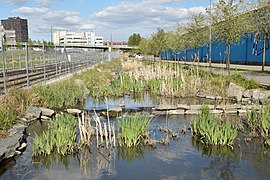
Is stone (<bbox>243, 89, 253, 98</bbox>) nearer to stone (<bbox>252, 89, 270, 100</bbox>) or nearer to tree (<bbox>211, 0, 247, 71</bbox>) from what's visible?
stone (<bbox>252, 89, 270, 100</bbox>)

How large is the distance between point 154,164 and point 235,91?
793 cm

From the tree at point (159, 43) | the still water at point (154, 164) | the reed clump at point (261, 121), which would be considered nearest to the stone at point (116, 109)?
the still water at point (154, 164)

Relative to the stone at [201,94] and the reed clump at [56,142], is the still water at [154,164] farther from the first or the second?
the stone at [201,94]

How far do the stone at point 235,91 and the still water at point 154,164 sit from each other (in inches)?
225

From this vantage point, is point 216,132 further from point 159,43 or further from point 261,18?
point 159,43

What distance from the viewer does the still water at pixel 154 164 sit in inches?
214

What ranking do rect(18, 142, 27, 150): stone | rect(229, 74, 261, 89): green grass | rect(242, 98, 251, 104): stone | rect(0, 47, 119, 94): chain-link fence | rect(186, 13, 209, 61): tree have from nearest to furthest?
1. rect(18, 142, 27, 150): stone
2. rect(242, 98, 251, 104): stone
3. rect(229, 74, 261, 89): green grass
4. rect(0, 47, 119, 94): chain-link fence
5. rect(186, 13, 209, 61): tree

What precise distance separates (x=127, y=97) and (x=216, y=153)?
849 centimetres

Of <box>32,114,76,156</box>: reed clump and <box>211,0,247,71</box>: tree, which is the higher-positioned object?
<box>211,0,247,71</box>: tree

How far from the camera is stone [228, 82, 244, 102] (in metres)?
12.5

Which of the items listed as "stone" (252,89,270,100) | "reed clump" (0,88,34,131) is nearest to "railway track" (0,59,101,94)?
"reed clump" (0,88,34,131)

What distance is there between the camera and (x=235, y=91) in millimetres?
12812

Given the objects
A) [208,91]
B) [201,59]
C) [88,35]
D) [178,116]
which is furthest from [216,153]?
[88,35]

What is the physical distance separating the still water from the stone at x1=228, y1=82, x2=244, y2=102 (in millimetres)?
5708
